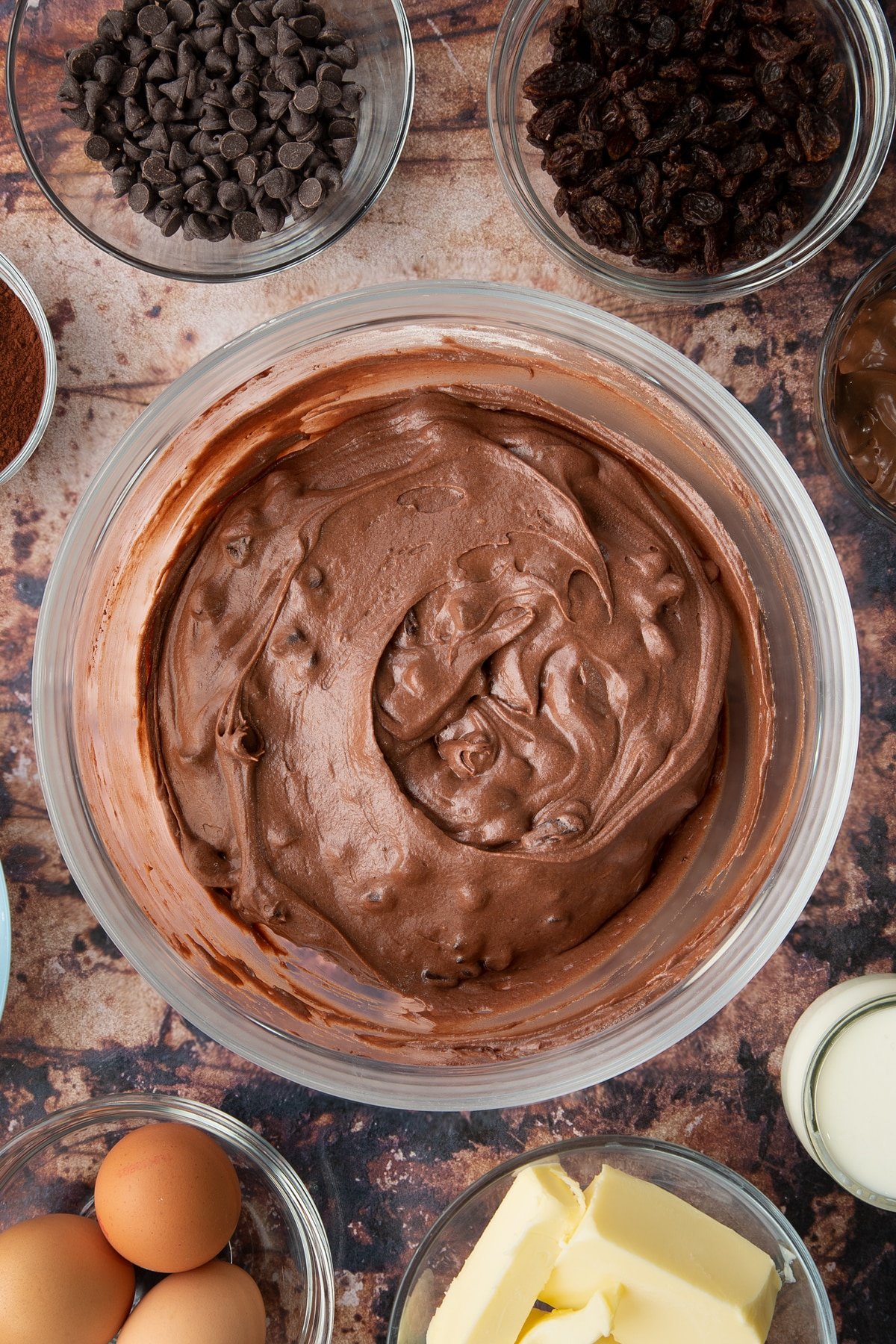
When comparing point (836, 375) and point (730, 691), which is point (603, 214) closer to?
point (836, 375)

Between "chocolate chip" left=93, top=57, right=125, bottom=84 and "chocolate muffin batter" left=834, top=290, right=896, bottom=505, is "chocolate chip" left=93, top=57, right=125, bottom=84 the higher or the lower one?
the higher one

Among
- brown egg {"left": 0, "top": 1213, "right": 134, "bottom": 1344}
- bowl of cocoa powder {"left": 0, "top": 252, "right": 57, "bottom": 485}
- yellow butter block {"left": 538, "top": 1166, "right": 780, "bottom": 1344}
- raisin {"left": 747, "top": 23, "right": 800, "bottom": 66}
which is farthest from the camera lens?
bowl of cocoa powder {"left": 0, "top": 252, "right": 57, "bottom": 485}

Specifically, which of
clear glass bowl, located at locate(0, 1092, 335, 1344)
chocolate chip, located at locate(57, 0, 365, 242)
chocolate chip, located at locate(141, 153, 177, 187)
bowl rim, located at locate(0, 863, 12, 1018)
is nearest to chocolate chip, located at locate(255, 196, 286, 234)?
chocolate chip, located at locate(57, 0, 365, 242)

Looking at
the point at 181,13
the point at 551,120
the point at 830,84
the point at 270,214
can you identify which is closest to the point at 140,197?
the point at 270,214

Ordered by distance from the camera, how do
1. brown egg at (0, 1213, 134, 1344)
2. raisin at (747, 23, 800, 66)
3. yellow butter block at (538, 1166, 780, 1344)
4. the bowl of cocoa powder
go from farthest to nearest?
the bowl of cocoa powder < raisin at (747, 23, 800, 66) < brown egg at (0, 1213, 134, 1344) < yellow butter block at (538, 1166, 780, 1344)

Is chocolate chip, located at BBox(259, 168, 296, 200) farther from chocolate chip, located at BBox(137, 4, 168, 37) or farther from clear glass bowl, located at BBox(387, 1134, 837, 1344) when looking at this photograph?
clear glass bowl, located at BBox(387, 1134, 837, 1344)

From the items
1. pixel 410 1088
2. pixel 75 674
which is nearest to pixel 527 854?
pixel 410 1088
